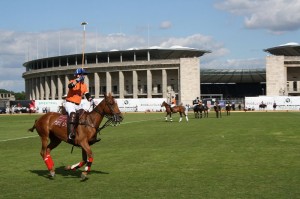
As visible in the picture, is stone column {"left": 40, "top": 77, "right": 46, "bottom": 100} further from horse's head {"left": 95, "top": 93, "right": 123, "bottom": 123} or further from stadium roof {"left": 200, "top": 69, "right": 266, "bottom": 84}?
horse's head {"left": 95, "top": 93, "right": 123, "bottom": 123}

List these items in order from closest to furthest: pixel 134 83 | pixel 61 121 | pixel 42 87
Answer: pixel 61 121 → pixel 134 83 → pixel 42 87

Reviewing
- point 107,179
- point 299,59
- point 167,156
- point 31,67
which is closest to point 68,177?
point 107,179

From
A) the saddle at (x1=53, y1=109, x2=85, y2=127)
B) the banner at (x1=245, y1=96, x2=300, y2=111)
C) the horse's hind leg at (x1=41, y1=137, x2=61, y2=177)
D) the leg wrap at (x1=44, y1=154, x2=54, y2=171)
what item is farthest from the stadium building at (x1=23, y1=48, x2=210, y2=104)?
the leg wrap at (x1=44, y1=154, x2=54, y2=171)

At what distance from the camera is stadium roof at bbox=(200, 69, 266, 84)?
133375 mm

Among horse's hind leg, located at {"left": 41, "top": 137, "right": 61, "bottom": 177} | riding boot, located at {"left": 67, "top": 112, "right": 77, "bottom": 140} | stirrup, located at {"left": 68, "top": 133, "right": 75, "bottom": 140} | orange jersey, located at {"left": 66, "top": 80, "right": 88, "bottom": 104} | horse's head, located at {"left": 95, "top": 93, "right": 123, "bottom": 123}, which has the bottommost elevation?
horse's hind leg, located at {"left": 41, "top": 137, "right": 61, "bottom": 177}

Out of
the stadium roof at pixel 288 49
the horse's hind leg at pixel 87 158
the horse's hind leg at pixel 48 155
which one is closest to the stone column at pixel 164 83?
the stadium roof at pixel 288 49

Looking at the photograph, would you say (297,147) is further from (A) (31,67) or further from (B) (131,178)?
(A) (31,67)

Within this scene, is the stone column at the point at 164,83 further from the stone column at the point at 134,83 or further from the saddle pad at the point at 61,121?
the saddle pad at the point at 61,121

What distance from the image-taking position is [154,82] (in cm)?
12556

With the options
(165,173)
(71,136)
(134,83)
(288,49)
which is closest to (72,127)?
(71,136)

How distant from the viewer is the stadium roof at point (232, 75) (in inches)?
5251

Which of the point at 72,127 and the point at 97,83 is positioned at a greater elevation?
the point at 97,83

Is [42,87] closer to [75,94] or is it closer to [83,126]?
[75,94]

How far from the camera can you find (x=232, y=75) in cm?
13775
